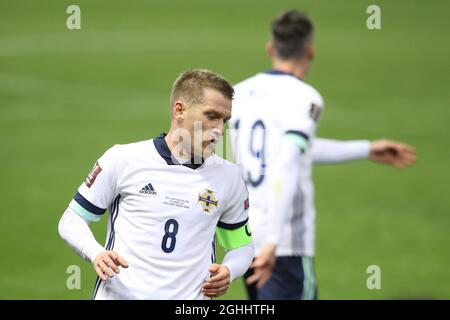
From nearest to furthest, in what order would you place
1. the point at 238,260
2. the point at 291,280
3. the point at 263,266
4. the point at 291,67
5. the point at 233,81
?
the point at 238,260 < the point at 263,266 < the point at 291,280 < the point at 291,67 < the point at 233,81

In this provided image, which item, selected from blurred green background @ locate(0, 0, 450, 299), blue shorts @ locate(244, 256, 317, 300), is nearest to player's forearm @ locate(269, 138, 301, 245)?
blue shorts @ locate(244, 256, 317, 300)

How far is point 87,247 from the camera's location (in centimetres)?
489

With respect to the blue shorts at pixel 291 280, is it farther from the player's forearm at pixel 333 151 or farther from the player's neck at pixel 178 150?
the player's neck at pixel 178 150

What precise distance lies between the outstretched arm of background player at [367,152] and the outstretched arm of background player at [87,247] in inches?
127

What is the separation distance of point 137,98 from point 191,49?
5.15 meters

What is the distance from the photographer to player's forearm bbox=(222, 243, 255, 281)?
16.6ft

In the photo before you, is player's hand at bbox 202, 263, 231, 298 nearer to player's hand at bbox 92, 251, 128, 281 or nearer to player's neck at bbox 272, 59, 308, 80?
player's hand at bbox 92, 251, 128, 281

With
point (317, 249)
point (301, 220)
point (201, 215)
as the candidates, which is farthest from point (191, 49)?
point (201, 215)

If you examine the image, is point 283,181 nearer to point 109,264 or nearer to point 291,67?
point 291,67

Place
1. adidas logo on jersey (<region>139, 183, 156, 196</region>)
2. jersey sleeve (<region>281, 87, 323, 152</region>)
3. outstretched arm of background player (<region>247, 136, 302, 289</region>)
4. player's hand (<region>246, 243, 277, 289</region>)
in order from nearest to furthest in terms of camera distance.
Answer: adidas logo on jersey (<region>139, 183, 156, 196</region>), player's hand (<region>246, 243, 277, 289</region>), outstretched arm of background player (<region>247, 136, 302, 289</region>), jersey sleeve (<region>281, 87, 323, 152</region>)

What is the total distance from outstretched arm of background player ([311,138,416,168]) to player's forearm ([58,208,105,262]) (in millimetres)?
3211

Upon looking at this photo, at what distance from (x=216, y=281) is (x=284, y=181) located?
2.21 metres

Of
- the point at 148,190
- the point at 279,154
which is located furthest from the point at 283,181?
the point at 148,190
